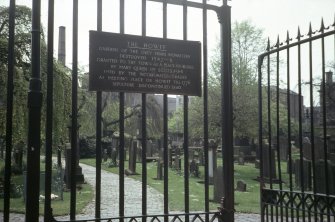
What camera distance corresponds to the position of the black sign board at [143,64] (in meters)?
3.67

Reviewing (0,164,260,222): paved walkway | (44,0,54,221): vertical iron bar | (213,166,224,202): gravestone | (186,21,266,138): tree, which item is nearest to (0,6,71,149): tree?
(0,164,260,222): paved walkway

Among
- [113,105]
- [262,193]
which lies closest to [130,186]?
[262,193]

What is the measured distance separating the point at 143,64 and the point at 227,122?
1.16 metres

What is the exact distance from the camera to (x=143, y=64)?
12.5 ft

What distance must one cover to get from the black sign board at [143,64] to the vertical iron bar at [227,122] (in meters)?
0.35

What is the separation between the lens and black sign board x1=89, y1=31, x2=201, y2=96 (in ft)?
12.0

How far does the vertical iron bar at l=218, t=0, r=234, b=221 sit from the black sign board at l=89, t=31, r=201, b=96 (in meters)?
0.35

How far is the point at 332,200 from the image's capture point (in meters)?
3.66

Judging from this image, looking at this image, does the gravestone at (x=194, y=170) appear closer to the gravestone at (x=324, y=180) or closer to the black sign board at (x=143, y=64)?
the gravestone at (x=324, y=180)

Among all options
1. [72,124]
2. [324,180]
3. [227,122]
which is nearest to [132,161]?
[324,180]

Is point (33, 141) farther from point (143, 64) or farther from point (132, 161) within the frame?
point (132, 161)

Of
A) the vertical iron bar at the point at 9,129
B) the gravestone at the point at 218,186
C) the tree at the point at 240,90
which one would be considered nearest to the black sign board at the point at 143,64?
the vertical iron bar at the point at 9,129

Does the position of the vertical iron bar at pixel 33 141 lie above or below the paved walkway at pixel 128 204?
above

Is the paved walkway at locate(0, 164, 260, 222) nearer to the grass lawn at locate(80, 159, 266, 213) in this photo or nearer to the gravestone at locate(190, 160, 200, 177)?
the grass lawn at locate(80, 159, 266, 213)
